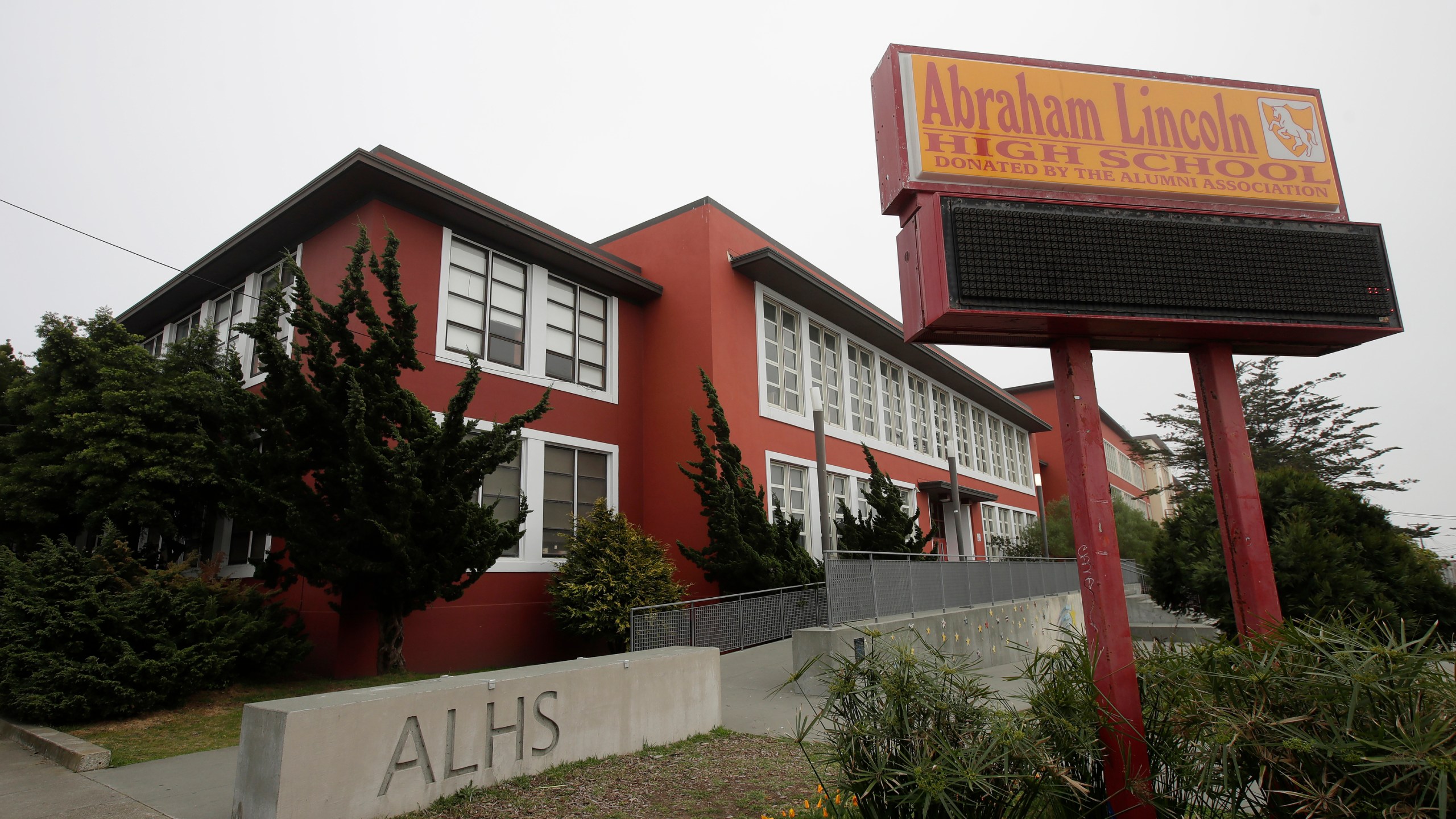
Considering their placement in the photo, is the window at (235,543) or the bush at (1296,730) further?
the window at (235,543)

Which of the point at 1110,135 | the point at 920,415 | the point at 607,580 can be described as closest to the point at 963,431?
the point at 920,415

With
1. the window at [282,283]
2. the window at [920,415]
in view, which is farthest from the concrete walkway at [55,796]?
the window at [920,415]

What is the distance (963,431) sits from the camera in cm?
3216

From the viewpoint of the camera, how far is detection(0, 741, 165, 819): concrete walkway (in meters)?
5.52

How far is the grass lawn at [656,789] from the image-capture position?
5203 millimetres

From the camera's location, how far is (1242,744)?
2922 millimetres

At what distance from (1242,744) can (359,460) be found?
935 centimetres

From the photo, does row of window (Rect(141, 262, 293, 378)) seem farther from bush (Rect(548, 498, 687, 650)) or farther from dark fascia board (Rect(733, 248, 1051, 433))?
dark fascia board (Rect(733, 248, 1051, 433))

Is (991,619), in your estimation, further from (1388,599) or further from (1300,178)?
(1300,178)

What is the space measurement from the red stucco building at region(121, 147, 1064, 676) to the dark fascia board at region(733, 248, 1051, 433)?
10cm

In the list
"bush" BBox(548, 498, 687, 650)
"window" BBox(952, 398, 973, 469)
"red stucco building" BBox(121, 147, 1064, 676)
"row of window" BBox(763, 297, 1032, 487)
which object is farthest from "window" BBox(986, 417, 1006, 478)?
"bush" BBox(548, 498, 687, 650)

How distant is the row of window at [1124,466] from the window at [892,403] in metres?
31.8

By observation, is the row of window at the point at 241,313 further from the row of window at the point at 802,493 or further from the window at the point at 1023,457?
the window at the point at 1023,457

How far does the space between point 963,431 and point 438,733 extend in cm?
2923
